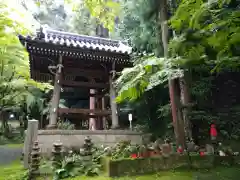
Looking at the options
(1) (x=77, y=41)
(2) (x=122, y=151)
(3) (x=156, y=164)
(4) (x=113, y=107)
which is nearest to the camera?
(3) (x=156, y=164)

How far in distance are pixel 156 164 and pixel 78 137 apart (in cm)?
323

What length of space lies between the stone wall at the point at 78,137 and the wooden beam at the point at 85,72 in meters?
2.50

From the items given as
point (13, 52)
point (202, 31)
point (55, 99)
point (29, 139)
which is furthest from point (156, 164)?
point (13, 52)

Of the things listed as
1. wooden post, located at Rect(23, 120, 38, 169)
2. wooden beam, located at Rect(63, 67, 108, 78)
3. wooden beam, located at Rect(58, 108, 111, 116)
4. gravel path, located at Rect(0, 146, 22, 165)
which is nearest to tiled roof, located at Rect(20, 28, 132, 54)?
wooden beam, located at Rect(63, 67, 108, 78)

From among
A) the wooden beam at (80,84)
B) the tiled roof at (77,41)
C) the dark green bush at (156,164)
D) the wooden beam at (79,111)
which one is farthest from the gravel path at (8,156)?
the dark green bush at (156,164)

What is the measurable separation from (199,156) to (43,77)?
7196mm

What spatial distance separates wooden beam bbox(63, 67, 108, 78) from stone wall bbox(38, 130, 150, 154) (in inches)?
98.3

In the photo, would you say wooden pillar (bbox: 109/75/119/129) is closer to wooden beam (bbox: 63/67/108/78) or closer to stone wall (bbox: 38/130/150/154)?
stone wall (bbox: 38/130/150/154)

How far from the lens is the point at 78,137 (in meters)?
7.15

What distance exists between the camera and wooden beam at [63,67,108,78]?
824cm

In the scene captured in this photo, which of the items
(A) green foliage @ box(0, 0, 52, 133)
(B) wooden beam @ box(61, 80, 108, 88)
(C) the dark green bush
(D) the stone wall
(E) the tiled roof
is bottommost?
(C) the dark green bush

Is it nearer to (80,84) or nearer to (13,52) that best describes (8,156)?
(80,84)

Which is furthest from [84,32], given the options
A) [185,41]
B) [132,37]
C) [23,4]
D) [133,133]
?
[185,41]

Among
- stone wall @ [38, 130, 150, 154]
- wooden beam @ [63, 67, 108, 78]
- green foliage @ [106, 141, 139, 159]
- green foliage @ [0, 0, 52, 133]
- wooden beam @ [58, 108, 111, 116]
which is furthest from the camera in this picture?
wooden beam @ [63, 67, 108, 78]
